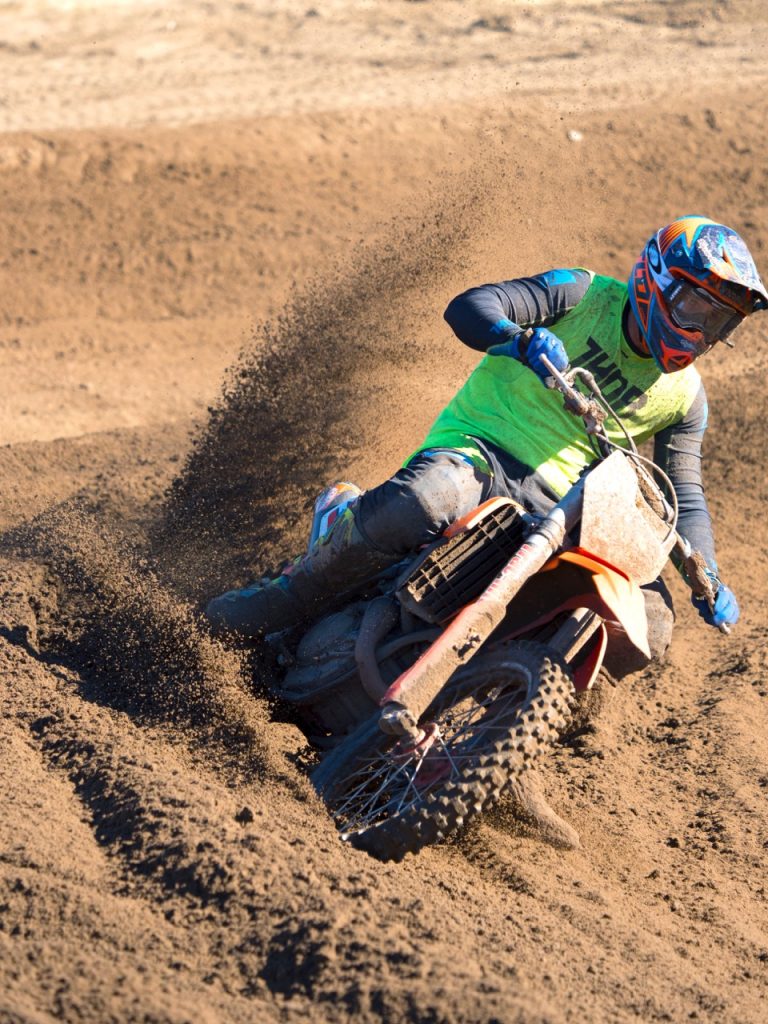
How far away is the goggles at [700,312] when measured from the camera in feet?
15.6

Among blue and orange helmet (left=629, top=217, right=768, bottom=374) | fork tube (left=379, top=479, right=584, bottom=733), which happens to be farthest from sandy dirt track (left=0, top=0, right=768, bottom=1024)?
blue and orange helmet (left=629, top=217, right=768, bottom=374)

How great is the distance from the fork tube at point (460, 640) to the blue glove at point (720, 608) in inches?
35.6

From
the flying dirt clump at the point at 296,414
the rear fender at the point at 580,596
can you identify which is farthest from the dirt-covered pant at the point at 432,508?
the flying dirt clump at the point at 296,414

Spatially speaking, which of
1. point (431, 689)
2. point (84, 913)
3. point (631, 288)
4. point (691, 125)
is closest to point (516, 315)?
point (631, 288)

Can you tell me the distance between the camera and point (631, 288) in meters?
5.05

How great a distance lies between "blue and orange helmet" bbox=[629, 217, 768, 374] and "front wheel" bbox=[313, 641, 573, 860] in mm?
1453

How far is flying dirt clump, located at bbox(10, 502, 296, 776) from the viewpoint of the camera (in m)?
4.78

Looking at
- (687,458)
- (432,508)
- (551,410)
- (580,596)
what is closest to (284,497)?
(551,410)

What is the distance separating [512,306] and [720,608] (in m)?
1.44

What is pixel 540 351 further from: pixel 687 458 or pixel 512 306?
pixel 687 458

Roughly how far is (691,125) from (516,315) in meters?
11.8

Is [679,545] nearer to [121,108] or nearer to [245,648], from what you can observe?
[245,648]

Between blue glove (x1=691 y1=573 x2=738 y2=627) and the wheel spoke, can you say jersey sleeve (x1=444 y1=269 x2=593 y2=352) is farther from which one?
the wheel spoke

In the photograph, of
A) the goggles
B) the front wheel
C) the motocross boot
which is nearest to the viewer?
the front wheel
